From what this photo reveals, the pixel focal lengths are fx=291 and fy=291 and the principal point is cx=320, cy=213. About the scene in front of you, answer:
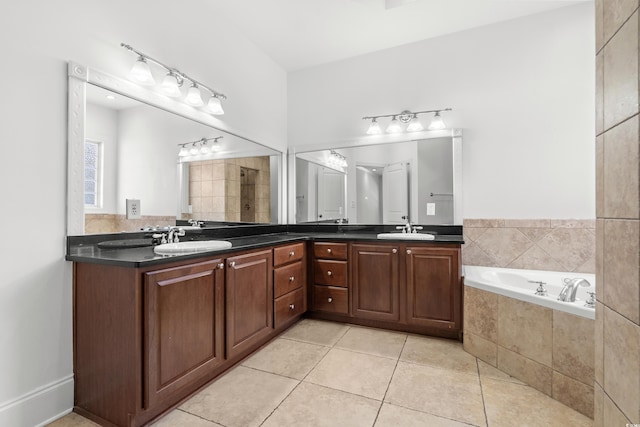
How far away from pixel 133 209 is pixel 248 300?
39.4 inches

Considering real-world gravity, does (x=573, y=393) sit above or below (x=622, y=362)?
below

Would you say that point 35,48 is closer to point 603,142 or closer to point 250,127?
point 250,127

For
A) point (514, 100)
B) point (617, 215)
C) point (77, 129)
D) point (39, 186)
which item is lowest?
point (617, 215)

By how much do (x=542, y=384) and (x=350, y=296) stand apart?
1465 mm

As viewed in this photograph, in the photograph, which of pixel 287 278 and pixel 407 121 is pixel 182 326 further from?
pixel 407 121

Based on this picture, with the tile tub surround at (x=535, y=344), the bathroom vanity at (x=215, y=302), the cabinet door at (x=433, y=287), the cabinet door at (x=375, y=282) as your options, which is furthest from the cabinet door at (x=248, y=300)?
the tile tub surround at (x=535, y=344)

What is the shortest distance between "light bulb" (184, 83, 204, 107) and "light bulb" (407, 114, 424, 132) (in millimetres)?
2044

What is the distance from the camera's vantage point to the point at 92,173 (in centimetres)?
176

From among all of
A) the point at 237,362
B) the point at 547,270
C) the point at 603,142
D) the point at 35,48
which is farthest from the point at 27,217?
the point at 547,270

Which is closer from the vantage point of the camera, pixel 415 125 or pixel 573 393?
pixel 573 393

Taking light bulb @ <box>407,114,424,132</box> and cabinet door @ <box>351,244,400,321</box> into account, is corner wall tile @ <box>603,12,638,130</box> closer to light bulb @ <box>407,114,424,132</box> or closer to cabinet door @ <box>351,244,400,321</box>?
cabinet door @ <box>351,244,400,321</box>

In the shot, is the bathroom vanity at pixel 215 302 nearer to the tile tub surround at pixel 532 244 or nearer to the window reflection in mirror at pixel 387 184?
the tile tub surround at pixel 532 244

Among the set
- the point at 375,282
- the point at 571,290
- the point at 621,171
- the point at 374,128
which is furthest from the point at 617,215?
the point at 374,128

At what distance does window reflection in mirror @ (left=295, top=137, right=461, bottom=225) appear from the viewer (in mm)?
2943
